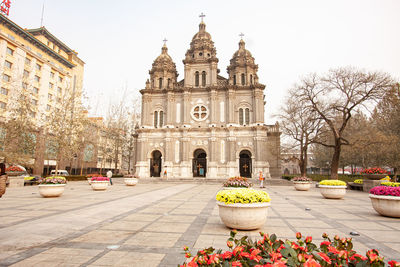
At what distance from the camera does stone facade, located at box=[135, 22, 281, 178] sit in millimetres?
34594

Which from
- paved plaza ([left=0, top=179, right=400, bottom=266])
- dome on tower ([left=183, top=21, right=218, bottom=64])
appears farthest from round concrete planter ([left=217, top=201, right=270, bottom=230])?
dome on tower ([left=183, top=21, right=218, bottom=64])

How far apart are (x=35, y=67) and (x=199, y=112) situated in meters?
30.3

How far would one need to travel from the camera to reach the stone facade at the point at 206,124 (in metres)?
34.6

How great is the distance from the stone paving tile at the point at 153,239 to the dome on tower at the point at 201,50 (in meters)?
34.3

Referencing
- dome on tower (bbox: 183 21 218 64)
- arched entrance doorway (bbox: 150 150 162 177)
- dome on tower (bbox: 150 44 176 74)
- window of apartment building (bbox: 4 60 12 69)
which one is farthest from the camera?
dome on tower (bbox: 150 44 176 74)

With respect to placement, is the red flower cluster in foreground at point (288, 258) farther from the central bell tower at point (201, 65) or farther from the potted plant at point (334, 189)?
the central bell tower at point (201, 65)

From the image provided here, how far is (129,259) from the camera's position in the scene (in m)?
4.61

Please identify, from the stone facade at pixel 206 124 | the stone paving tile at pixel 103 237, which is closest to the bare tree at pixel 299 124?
the stone facade at pixel 206 124

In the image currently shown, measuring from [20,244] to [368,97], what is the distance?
81.3ft

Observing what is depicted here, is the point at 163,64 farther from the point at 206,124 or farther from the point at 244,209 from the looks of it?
the point at 244,209

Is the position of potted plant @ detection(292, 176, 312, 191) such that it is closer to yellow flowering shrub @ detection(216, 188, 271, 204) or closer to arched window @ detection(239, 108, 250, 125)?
yellow flowering shrub @ detection(216, 188, 271, 204)

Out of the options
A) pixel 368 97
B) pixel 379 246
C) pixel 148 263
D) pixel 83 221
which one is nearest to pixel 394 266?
pixel 148 263

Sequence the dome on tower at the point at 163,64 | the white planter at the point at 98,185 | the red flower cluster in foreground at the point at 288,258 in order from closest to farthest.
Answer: the red flower cluster in foreground at the point at 288,258, the white planter at the point at 98,185, the dome on tower at the point at 163,64

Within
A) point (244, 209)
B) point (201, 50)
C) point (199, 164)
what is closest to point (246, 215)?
point (244, 209)
